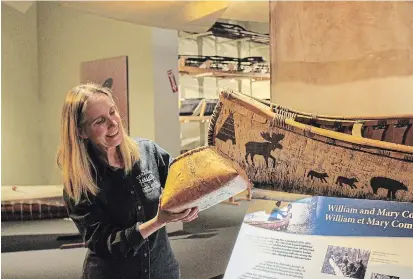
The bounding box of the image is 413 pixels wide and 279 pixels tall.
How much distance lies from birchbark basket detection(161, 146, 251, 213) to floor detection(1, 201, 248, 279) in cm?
219

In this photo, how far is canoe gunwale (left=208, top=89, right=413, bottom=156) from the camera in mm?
882

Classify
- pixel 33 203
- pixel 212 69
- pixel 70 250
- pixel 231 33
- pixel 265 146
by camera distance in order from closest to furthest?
1. pixel 265 146
2. pixel 70 250
3. pixel 33 203
4. pixel 212 69
5. pixel 231 33

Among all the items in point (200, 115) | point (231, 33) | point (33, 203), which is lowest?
point (33, 203)

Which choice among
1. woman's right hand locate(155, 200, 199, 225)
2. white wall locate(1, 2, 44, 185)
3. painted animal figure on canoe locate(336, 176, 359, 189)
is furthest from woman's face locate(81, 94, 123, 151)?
white wall locate(1, 2, 44, 185)

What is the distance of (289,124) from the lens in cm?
97

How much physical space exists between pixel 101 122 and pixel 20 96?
4.51 meters

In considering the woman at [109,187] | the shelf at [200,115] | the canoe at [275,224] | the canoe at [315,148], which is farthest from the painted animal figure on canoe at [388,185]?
the shelf at [200,115]

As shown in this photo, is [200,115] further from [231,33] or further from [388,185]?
[388,185]

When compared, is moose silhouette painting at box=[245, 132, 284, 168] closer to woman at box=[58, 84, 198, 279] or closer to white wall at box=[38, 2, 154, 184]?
woman at box=[58, 84, 198, 279]

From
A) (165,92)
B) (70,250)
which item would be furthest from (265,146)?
(165,92)

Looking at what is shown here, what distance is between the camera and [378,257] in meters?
0.81

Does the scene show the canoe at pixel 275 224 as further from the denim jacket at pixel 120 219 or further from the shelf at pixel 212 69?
the shelf at pixel 212 69

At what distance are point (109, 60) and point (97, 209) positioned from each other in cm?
336

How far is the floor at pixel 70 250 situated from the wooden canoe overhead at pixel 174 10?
1.42 m
